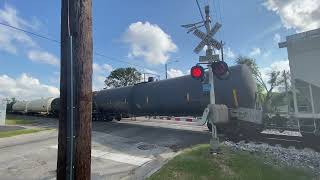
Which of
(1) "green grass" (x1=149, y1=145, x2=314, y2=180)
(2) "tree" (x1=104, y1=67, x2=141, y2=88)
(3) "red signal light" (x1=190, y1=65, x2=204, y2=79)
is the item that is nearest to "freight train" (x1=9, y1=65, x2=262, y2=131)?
(3) "red signal light" (x1=190, y1=65, x2=204, y2=79)

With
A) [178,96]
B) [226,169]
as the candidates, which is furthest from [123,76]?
[226,169]

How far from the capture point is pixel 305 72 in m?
11.2

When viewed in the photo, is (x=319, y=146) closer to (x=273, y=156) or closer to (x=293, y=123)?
(x=293, y=123)

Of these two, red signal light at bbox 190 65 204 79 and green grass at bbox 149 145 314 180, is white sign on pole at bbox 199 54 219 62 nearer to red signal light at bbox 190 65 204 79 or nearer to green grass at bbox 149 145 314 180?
red signal light at bbox 190 65 204 79

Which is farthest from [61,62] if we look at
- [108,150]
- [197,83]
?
[197,83]

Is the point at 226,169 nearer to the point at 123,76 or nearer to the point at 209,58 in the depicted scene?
the point at 209,58

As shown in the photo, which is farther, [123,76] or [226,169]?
[123,76]

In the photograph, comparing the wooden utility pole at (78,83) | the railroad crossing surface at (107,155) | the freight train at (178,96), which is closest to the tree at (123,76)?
the freight train at (178,96)

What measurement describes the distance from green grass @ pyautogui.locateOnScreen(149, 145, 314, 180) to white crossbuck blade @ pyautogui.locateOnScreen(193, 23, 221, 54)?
→ 3356mm

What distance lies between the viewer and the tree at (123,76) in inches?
3196

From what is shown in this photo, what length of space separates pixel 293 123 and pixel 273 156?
412 centimetres

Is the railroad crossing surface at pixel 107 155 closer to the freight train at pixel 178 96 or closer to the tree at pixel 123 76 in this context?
the freight train at pixel 178 96

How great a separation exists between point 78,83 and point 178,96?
1324 centimetres

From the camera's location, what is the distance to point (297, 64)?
452 inches
